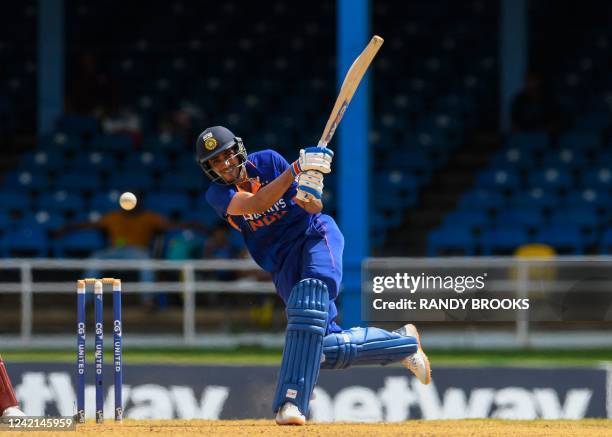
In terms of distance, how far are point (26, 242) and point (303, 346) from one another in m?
7.06

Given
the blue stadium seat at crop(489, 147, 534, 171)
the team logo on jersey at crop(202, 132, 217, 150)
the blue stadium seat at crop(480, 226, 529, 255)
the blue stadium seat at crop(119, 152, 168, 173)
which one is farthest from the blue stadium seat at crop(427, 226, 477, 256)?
the team logo on jersey at crop(202, 132, 217, 150)

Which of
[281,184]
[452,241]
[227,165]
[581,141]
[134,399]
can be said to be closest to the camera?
[281,184]

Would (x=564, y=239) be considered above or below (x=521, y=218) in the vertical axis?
below

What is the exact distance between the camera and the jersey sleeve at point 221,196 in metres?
6.65

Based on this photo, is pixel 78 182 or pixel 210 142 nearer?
pixel 210 142

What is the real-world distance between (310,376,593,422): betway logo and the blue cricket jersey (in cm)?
233

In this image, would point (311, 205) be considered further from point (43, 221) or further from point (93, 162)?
point (93, 162)

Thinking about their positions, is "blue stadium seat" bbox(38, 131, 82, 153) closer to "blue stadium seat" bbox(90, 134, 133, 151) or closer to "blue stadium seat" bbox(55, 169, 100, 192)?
"blue stadium seat" bbox(90, 134, 133, 151)

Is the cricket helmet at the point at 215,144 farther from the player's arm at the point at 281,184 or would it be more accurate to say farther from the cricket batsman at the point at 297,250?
the player's arm at the point at 281,184

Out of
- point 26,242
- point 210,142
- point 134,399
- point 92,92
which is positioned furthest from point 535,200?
point 210,142

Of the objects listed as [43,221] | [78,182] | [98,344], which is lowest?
[98,344]

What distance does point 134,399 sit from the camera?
362 inches

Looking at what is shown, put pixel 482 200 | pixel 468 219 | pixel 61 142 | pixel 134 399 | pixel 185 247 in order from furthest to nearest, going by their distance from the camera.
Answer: pixel 61 142
pixel 482 200
pixel 468 219
pixel 185 247
pixel 134 399

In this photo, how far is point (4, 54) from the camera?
17.0m
